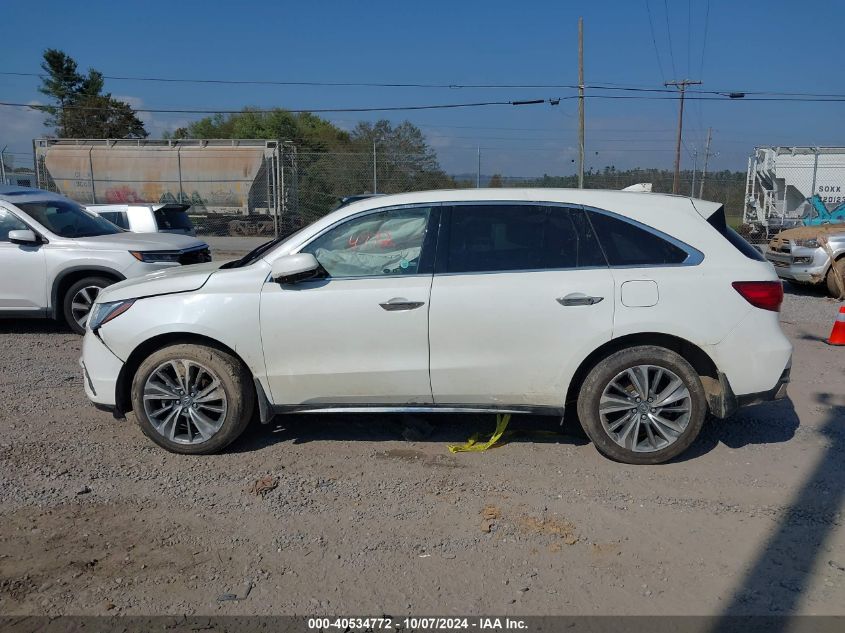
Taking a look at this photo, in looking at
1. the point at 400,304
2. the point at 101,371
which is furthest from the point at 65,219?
the point at 400,304

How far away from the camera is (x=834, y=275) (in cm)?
1130

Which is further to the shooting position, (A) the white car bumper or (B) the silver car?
(B) the silver car

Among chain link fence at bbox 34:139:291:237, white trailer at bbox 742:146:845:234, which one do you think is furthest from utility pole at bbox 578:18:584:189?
chain link fence at bbox 34:139:291:237

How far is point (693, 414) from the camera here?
4441 mm

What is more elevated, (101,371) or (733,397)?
(101,371)

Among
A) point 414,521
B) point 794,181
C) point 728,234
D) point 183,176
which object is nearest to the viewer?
point 414,521

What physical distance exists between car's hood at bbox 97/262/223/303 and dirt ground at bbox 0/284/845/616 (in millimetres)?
1067

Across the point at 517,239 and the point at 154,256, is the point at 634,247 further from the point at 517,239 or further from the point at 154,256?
the point at 154,256

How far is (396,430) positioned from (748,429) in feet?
8.56

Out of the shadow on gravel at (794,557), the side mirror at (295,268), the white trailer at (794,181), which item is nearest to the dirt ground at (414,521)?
the shadow on gravel at (794,557)

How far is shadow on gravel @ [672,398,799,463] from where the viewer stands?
4.94 metres

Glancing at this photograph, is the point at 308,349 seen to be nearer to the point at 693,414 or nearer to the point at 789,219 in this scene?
the point at 693,414

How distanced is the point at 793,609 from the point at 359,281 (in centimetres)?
290

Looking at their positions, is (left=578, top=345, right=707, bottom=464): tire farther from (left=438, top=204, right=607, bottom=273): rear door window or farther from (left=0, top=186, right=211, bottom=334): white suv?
(left=0, top=186, right=211, bottom=334): white suv
